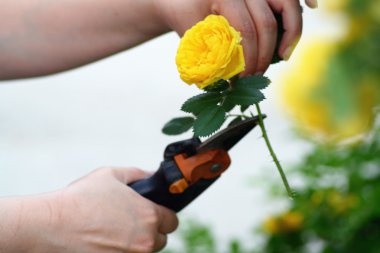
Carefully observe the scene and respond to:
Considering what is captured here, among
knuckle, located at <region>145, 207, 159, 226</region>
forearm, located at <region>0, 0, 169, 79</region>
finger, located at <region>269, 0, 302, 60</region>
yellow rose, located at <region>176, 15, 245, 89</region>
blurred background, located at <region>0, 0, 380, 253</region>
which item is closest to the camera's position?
blurred background, located at <region>0, 0, 380, 253</region>

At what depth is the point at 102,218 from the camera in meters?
1.25

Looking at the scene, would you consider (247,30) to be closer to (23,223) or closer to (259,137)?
(259,137)

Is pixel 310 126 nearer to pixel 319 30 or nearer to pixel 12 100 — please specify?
pixel 319 30

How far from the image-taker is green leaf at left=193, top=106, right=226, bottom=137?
0.86m

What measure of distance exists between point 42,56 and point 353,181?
684 mm

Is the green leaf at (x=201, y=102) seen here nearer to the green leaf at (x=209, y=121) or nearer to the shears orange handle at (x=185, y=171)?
the green leaf at (x=209, y=121)

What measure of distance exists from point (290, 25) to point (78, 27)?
0.59 m

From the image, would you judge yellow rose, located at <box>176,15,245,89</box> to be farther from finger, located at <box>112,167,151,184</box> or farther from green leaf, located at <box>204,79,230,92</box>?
finger, located at <box>112,167,151,184</box>

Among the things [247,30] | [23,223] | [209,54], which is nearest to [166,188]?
[23,223]

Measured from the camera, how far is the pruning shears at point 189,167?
3.91 feet

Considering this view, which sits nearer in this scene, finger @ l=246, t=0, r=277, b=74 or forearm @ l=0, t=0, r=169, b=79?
finger @ l=246, t=0, r=277, b=74

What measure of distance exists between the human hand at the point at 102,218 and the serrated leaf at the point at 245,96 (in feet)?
1.41

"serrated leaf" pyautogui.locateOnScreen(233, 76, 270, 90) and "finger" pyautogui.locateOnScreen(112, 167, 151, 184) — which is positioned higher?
"serrated leaf" pyautogui.locateOnScreen(233, 76, 270, 90)

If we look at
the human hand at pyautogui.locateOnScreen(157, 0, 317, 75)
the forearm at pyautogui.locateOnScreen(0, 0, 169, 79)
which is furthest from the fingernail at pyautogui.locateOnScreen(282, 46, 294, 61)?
the forearm at pyautogui.locateOnScreen(0, 0, 169, 79)
